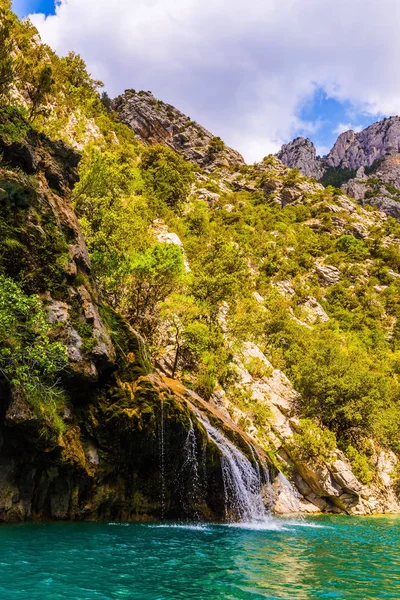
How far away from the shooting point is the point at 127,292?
99.0 ft

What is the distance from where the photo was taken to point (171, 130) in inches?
4363

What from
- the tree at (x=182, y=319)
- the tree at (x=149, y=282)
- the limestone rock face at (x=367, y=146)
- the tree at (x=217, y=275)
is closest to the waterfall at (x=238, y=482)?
the tree at (x=182, y=319)

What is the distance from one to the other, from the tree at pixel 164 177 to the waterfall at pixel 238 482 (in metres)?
46.6

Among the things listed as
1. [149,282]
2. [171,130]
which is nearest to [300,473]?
[149,282]

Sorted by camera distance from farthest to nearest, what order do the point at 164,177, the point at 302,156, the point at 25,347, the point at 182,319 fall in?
1. the point at 302,156
2. the point at 164,177
3. the point at 182,319
4. the point at 25,347

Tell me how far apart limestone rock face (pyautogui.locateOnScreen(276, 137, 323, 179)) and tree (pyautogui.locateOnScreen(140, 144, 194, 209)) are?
101 metres

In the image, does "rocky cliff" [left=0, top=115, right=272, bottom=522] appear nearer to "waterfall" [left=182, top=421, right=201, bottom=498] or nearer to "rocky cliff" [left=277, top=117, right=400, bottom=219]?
"waterfall" [left=182, top=421, right=201, bottom=498]

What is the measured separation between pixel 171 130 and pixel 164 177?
50.1m

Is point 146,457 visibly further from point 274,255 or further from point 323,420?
point 274,255

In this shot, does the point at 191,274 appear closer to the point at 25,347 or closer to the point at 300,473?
the point at 300,473

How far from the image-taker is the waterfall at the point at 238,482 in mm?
20219

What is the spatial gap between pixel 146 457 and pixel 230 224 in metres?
58.3

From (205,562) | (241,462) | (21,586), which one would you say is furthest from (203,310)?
(21,586)

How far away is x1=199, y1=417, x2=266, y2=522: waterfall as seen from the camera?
20.2 metres
